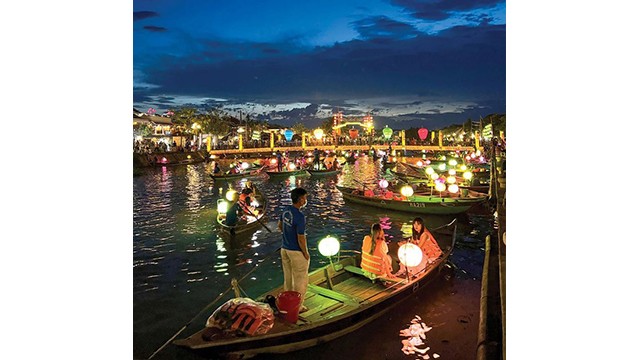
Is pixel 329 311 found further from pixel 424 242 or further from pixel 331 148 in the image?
pixel 331 148

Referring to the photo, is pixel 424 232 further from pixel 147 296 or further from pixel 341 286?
→ pixel 147 296

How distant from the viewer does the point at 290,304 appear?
189 inches

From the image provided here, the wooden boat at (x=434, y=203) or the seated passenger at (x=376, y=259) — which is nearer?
the seated passenger at (x=376, y=259)

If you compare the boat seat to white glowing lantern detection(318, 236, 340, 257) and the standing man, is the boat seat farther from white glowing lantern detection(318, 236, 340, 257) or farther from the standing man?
the standing man

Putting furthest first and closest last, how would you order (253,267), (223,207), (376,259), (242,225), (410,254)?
(223,207) < (242,225) < (253,267) < (376,259) < (410,254)

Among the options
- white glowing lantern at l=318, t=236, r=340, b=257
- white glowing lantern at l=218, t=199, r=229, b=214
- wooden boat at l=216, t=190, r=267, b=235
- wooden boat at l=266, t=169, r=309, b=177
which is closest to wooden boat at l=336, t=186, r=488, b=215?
wooden boat at l=216, t=190, r=267, b=235

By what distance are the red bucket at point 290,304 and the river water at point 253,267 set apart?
452 mm

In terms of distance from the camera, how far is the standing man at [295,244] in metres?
4.89

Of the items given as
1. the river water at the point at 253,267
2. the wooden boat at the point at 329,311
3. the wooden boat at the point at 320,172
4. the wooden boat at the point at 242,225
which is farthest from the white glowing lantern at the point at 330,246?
the wooden boat at the point at 320,172

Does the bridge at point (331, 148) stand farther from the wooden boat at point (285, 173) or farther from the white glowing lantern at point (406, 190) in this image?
the white glowing lantern at point (406, 190)

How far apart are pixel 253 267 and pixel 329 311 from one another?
3916mm

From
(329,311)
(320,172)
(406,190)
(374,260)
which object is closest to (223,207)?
(406,190)
